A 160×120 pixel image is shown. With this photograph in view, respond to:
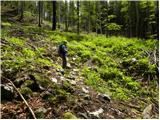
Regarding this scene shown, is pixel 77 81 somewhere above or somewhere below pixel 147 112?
above

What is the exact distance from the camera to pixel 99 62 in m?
20.5

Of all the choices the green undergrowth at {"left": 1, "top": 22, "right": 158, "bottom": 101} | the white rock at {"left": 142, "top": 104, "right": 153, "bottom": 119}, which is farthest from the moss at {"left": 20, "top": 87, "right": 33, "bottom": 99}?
the white rock at {"left": 142, "top": 104, "right": 153, "bottom": 119}

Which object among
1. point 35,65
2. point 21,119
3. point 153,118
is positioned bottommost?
point 153,118

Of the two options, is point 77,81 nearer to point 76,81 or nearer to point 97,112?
point 76,81

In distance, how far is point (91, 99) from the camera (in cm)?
1324

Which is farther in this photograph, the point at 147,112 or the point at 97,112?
the point at 147,112

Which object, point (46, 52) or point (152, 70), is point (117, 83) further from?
point (46, 52)

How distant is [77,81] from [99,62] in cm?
529

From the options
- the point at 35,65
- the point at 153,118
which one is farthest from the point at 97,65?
the point at 153,118

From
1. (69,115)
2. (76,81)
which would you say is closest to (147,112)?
(76,81)

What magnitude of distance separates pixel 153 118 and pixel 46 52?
8.87 meters

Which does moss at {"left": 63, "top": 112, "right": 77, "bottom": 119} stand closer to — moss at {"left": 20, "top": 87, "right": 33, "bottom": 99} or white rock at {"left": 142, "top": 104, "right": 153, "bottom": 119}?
moss at {"left": 20, "top": 87, "right": 33, "bottom": 99}

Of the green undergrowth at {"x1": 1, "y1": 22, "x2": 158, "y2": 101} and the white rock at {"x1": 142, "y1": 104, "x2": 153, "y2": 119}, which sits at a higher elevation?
the green undergrowth at {"x1": 1, "y1": 22, "x2": 158, "y2": 101}

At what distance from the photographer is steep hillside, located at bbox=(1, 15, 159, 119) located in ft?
38.0
